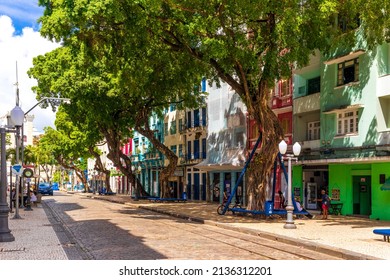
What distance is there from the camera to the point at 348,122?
29.6 metres

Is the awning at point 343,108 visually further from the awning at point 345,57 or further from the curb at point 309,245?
the curb at point 309,245

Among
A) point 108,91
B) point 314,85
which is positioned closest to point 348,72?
point 314,85

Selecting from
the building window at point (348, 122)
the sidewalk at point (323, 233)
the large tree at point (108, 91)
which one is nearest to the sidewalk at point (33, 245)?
the sidewalk at point (323, 233)

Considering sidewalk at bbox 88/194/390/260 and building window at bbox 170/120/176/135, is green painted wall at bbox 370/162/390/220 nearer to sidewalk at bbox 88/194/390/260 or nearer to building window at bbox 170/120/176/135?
sidewalk at bbox 88/194/390/260

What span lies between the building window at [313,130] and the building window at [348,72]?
3672 millimetres

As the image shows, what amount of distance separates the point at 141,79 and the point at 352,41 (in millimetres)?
11892

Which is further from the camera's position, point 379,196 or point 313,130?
point 313,130

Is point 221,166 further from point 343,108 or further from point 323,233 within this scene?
point 323,233

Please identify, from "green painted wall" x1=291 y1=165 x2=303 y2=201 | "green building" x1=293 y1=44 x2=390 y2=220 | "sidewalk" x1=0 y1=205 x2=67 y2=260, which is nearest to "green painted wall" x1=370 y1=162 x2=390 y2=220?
"green building" x1=293 y1=44 x2=390 y2=220

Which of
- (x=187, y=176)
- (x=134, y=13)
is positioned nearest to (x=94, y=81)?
(x=187, y=176)

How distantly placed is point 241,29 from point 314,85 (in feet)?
29.3

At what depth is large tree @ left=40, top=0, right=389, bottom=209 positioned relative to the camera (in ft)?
71.2

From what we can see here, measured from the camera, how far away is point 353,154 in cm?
2850

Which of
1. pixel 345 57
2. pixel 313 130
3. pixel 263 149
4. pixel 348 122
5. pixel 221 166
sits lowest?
pixel 221 166
